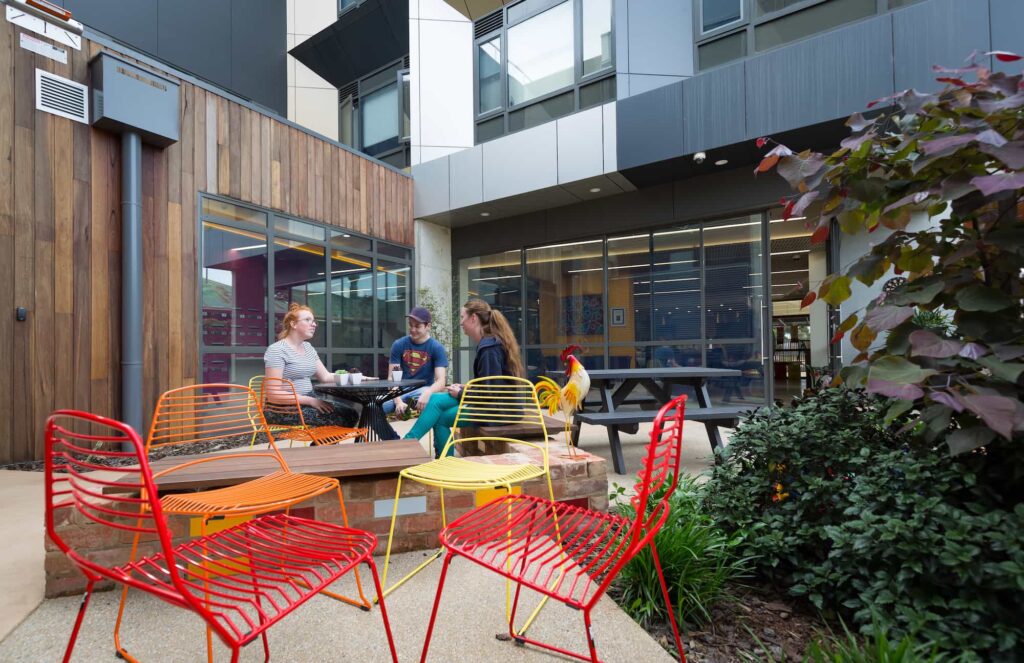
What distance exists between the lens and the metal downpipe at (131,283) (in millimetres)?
4781

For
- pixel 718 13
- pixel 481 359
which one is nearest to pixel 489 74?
pixel 718 13

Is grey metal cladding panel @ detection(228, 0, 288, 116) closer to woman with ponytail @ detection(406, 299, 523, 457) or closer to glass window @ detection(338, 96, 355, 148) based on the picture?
glass window @ detection(338, 96, 355, 148)

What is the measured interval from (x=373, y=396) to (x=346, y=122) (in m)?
9.68

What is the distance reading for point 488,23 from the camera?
8.78 meters

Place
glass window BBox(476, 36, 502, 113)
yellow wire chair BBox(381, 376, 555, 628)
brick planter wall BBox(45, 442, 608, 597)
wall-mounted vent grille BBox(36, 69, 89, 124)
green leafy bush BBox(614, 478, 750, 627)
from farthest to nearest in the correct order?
glass window BBox(476, 36, 502, 113), wall-mounted vent grille BBox(36, 69, 89, 124), brick planter wall BBox(45, 442, 608, 597), yellow wire chair BBox(381, 376, 555, 628), green leafy bush BBox(614, 478, 750, 627)

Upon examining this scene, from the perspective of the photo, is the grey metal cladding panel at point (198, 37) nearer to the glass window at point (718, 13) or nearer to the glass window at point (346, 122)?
the glass window at point (346, 122)

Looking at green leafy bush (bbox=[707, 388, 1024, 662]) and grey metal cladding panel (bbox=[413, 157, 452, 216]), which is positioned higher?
grey metal cladding panel (bbox=[413, 157, 452, 216])

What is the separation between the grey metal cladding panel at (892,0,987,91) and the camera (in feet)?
16.1

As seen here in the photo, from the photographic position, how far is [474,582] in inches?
80.7

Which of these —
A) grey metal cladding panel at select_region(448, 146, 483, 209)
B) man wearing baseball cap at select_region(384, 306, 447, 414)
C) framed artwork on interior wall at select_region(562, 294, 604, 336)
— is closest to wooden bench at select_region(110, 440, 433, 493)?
man wearing baseball cap at select_region(384, 306, 447, 414)

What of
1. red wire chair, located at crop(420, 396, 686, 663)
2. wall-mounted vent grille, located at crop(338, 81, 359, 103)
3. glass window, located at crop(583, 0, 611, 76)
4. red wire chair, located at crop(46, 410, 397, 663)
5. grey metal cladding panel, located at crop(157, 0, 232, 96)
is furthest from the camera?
wall-mounted vent grille, located at crop(338, 81, 359, 103)

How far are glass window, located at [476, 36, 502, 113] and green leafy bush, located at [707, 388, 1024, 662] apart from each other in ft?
26.0

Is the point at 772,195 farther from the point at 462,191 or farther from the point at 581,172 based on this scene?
the point at 462,191

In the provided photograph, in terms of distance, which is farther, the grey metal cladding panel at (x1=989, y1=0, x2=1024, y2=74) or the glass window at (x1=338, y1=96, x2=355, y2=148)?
the glass window at (x1=338, y1=96, x2=355, y2=148)
